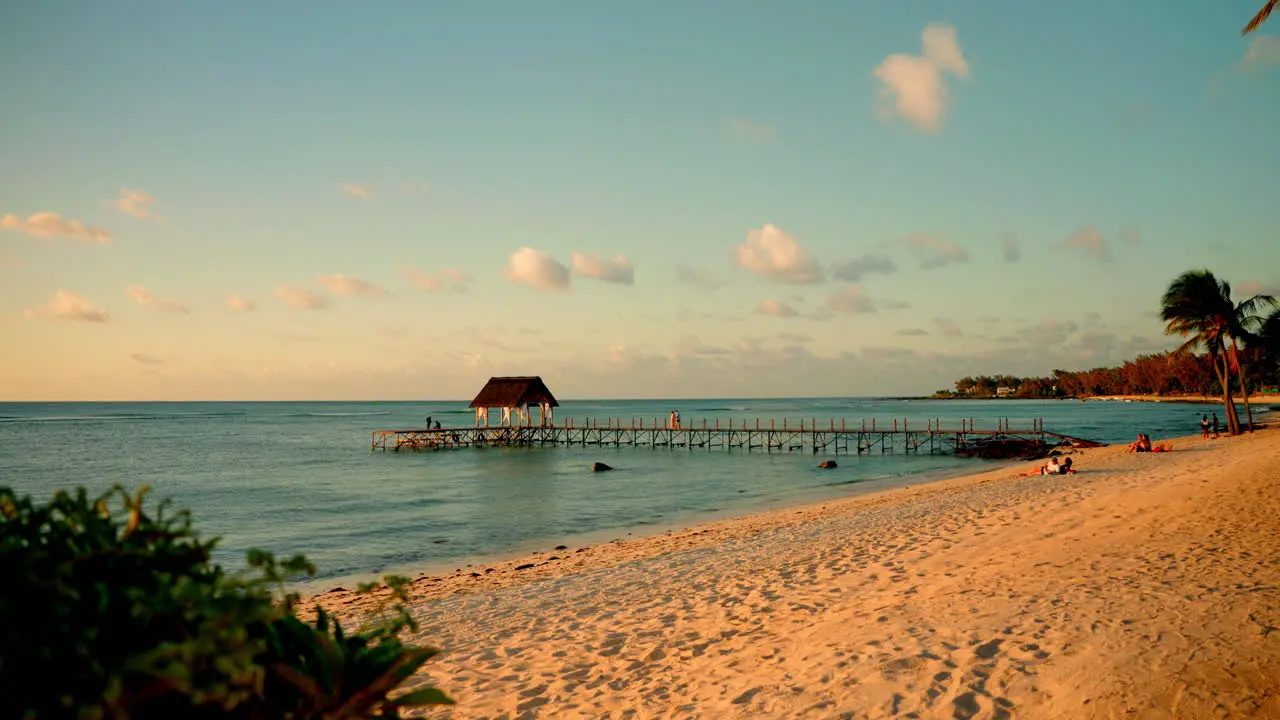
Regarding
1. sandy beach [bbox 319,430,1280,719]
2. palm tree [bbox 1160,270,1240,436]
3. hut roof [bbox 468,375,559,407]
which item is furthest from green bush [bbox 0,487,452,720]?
hut roof [bbox 468,375,559,407]

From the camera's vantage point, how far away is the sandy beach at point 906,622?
579cm

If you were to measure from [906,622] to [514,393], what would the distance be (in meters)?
49.3

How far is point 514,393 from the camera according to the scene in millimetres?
55406

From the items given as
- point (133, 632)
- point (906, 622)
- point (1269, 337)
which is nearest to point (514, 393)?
point (1269, 337)

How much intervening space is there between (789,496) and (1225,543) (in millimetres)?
17929

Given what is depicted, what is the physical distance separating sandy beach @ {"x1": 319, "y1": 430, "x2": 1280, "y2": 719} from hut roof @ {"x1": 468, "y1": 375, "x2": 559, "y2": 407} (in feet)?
134

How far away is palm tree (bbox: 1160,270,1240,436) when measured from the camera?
3338cm

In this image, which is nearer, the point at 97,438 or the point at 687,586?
the point at 687,586

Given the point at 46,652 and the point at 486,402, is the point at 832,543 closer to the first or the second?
the point at 46,652

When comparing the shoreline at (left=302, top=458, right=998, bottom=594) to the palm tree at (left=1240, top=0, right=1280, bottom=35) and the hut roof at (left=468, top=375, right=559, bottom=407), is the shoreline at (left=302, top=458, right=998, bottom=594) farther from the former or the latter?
the hut roof at (left=468, top=375, right=559, bottom=407)

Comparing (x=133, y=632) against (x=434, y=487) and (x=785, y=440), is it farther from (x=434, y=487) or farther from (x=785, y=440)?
(x=785, y=440)

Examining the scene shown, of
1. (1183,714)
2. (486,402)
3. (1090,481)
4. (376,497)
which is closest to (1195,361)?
(486,402)

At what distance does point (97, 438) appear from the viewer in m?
67.7

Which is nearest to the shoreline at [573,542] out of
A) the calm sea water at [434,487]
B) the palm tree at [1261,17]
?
the calm sea water at [434,487]
